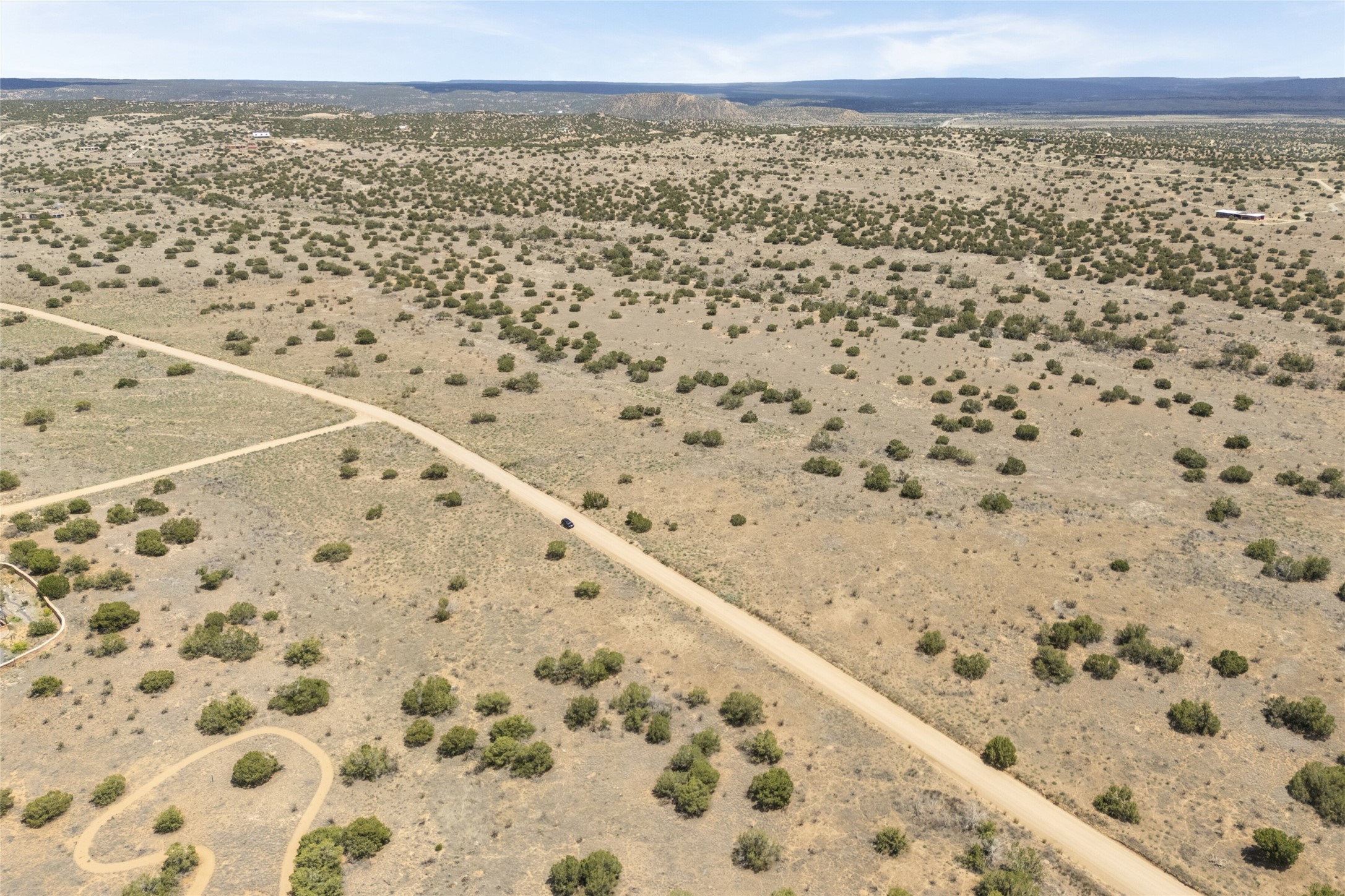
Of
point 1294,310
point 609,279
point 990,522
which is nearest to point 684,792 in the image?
point 990,522

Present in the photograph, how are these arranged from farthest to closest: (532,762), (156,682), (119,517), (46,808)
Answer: (119,517)
(156,682)
(532,762)
(46,808)

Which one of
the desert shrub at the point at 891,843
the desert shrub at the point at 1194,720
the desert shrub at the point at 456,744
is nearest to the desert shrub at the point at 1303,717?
the desert shrub at the point at 1194,720

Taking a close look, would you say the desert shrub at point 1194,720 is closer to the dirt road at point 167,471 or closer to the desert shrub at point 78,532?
the dirt road at point 167,471

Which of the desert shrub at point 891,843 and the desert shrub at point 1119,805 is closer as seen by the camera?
the desert shrub at point 891,843

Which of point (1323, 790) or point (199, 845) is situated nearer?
point (199, 845)

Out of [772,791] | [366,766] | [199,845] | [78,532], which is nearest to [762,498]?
[772,791]

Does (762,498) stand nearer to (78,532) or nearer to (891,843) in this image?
(891,843)

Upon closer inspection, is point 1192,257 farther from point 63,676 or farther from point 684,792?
point 63,676
